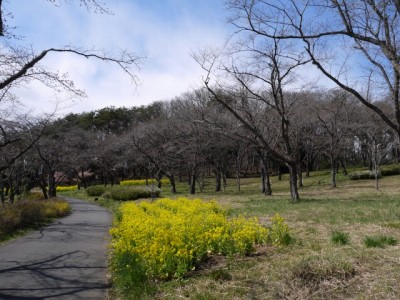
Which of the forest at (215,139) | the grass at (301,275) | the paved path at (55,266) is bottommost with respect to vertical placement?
the paved path at (55,266)

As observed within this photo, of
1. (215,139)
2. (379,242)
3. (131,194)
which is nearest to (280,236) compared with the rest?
(379,242)

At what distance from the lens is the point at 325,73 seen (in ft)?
37.6

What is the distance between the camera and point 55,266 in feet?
26.3

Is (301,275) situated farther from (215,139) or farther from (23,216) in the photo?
(215,139)

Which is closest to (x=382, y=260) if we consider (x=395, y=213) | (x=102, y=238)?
(x=395, y=213)

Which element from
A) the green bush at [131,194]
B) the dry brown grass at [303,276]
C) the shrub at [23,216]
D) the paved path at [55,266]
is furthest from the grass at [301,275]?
the green bush at [131,194]

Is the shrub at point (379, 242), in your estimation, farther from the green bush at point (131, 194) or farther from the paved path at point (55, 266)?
the green bush at point (131, 194)

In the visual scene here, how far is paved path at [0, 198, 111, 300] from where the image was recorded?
245 inches

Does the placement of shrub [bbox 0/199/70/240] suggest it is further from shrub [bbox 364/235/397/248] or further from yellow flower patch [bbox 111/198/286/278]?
shrub [bbox 364/235/397/248]

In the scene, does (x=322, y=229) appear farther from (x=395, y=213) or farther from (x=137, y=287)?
(x=137, y=287)

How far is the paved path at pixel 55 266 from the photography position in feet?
20.4

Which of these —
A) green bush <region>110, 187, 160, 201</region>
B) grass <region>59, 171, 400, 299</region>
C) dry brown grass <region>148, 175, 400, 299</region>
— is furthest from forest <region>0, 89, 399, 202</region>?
dry brown grass <region>148, 175, 400, 299</region>

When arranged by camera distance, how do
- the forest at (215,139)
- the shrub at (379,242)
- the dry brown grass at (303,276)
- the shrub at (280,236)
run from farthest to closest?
the forest at (215,139) < the shrub at (280,236) < the shrub at (379,242) < the dry brown grass at (303,276)

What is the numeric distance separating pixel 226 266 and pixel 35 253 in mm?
5258
